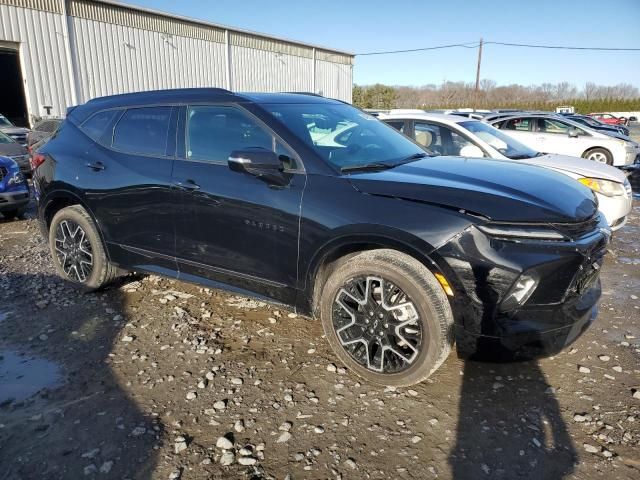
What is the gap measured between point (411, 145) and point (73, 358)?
300 centimetres

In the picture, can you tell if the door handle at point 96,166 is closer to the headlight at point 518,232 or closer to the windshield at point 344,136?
the windshield at point 344,136

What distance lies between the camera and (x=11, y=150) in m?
10.2

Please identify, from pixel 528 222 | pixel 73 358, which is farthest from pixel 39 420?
pixel 528 222

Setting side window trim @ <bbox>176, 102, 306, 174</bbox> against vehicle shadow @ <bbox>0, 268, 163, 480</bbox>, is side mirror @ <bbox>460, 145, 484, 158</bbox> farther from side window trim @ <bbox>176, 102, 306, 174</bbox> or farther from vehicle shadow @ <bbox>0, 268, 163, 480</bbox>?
vehicle shadow @ <bbox>0, 268, 163, 480</bbox>

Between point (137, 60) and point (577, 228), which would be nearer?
point (577, 228)

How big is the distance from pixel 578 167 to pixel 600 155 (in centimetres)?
746

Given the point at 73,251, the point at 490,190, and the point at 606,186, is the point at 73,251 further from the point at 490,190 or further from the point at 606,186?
the point at 606,186

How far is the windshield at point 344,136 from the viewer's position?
3.24 metres

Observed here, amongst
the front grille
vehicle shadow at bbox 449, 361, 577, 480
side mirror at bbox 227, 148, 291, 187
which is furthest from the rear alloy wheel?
the front grille

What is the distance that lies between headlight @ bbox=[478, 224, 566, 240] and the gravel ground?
991 millimetres

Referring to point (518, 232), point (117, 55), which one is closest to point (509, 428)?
point (518, 232)

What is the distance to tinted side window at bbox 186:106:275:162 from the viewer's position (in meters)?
3.30

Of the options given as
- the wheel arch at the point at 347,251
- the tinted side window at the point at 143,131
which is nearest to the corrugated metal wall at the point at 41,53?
the tinted side window at the point at 143,131

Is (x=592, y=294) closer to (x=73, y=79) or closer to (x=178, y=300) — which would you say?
(x=178, y=300)
